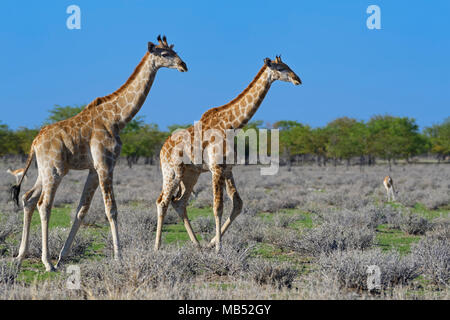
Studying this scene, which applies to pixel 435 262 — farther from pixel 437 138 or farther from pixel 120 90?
pixel 437 138

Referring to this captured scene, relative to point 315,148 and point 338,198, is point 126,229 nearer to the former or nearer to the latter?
point 338,198

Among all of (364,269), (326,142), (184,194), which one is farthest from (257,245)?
(326,142)

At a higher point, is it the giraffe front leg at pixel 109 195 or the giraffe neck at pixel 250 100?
the giraffe neck at pixel 250 100

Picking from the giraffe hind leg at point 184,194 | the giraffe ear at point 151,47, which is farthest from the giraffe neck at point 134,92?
the giraffe hind leg at point 184,194

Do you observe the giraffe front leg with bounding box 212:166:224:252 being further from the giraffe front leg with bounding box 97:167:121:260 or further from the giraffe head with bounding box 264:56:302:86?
the giraffe head with bounding box 264:56:302:86

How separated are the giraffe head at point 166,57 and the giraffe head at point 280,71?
5.74ft

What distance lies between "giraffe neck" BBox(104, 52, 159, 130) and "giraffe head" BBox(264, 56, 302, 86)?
6.77 feet

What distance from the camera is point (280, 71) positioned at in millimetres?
8695

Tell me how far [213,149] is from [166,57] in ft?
5.75

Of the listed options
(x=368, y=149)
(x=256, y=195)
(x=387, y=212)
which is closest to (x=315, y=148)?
(x=368, y=149)

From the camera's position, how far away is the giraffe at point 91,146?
23.9 feet

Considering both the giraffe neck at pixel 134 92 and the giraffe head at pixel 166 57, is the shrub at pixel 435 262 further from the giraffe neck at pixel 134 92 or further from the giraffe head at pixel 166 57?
the giraffe neck at pixel 134 92

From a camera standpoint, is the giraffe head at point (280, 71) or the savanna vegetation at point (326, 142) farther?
the savanna vegetation at point (326, 142)
